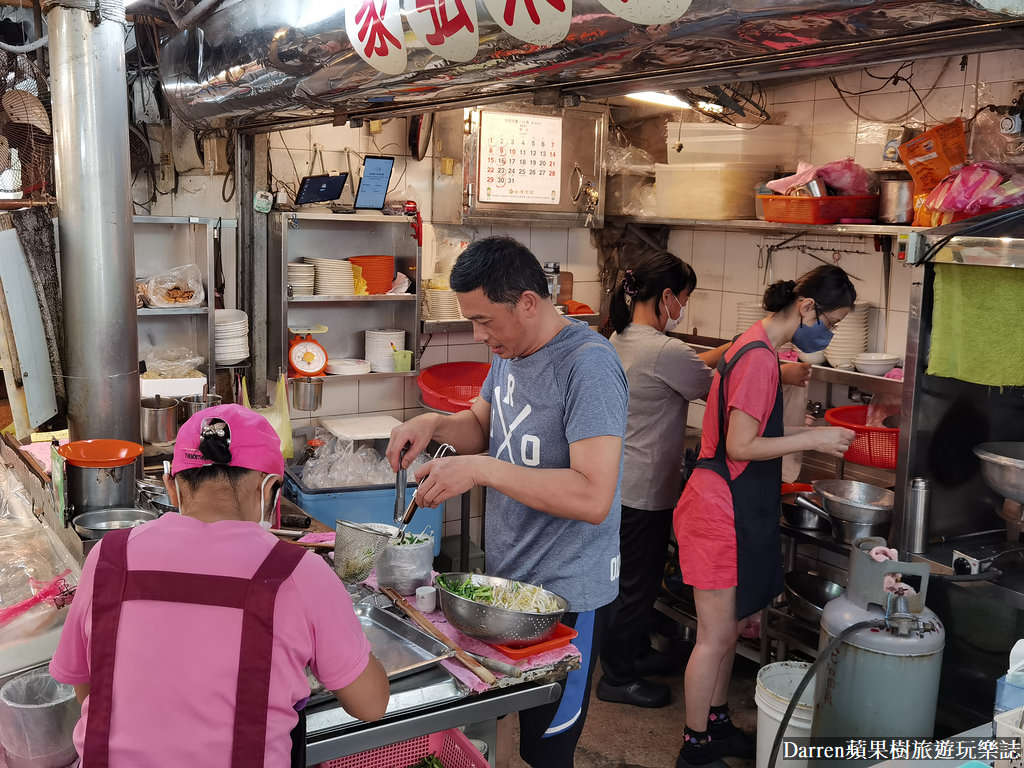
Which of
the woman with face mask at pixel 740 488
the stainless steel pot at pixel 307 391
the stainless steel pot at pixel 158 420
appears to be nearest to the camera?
the woman with face mask at pixel 740 488

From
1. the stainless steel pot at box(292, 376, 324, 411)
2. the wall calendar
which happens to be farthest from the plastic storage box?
the wall calendar

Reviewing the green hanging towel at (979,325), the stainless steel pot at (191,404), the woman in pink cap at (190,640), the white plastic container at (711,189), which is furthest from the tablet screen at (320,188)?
the woman in pink cap at (190,640)

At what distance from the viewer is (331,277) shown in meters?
5.13

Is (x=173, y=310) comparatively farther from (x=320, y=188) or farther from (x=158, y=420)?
(x=320, y=188)

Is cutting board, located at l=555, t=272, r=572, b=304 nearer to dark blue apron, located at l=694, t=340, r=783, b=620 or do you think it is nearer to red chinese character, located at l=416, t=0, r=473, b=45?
dark blue apron, located at l=694, t=340, r=783, b=620

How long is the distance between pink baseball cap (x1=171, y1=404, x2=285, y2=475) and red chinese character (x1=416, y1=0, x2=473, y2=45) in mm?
1337

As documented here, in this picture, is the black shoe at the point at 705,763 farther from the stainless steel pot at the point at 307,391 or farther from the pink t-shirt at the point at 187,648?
the stainless steel pot at the point at 307,391

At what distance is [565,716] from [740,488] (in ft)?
4.52

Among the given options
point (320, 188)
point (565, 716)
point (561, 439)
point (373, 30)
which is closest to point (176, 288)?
point (320, 188)

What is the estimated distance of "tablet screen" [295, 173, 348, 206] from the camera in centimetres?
479

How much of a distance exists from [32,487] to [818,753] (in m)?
3.04

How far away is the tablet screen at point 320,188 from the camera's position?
15.7ft

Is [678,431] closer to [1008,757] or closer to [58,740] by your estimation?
[1008,757]

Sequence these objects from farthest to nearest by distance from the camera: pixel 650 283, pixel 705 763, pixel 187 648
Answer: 1. pixel 650 283
2. pixel 705 763
3. pixel 187 648
